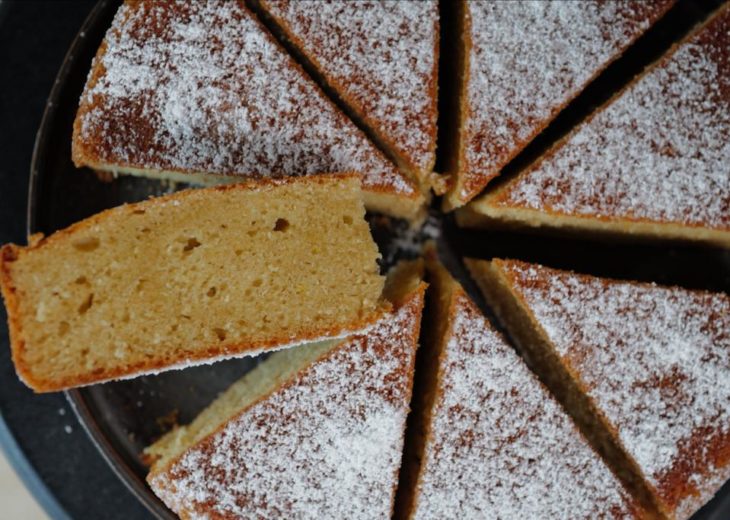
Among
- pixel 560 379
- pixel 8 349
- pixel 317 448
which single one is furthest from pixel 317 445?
pixel 8 349

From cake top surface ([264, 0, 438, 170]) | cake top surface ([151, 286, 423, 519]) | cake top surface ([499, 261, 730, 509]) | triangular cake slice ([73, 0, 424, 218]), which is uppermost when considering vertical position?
cake top surface ([264, 0, 438, 170])

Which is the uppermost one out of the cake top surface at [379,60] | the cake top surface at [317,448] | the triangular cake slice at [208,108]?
the cake top surface at [379,60]

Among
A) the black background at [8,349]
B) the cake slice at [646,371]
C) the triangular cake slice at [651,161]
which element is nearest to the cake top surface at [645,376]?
the cake slice at [646,371]

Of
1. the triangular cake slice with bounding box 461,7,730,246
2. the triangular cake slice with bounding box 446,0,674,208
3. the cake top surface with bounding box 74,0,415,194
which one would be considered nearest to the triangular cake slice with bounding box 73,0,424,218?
the cake top surface with bounding box 74,0,415,194

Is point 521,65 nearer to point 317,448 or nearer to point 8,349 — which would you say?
point 317,448

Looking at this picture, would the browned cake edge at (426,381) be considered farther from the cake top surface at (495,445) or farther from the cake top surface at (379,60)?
the cake top surface at (379,60)

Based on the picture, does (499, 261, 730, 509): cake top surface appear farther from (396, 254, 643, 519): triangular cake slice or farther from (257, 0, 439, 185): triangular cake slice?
(257, 0, 439, 185): triangular cake slice

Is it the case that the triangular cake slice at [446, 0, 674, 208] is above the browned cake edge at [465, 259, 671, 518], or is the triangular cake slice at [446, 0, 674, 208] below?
above
